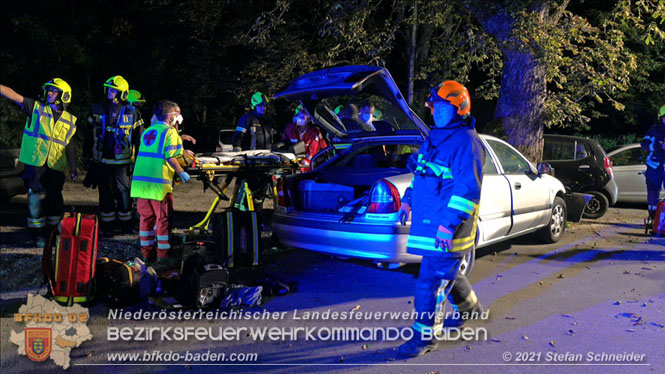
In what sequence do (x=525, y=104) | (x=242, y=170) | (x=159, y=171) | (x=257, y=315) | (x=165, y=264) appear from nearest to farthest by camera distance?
(x=257, y=315) < (x=159, y=171) < (x=165, y=264) < (x=242, y=170) < (x=525, y=104)

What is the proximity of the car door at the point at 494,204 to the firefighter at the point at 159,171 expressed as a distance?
3236 mm

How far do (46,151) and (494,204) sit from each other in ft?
17.7

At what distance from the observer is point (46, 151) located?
6.70 metres

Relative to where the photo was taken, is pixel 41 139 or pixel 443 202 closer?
pixel 443 202

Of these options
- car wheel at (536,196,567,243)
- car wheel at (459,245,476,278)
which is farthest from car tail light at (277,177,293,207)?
car wheel at (536,196,567,243)

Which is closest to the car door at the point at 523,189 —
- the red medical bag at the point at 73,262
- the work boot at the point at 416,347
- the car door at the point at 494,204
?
the car door at the point at 494,204

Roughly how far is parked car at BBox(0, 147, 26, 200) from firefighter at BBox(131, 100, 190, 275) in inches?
162

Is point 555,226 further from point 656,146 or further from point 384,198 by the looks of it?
point 384,198

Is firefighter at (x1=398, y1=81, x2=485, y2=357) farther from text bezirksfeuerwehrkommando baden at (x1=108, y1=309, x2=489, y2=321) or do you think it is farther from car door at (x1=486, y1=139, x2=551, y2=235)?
car door at (x1=486, y1=139, x2=551, y2=235)

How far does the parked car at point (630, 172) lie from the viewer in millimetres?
11391

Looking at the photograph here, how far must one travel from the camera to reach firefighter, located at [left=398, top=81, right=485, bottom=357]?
3.87 m

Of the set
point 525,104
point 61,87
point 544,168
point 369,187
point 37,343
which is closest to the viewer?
point 37,343

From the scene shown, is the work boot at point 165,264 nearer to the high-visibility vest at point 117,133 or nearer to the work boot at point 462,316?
the high-visibility vest at point 117,133

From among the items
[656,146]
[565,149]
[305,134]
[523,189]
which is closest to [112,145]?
[305,134]
